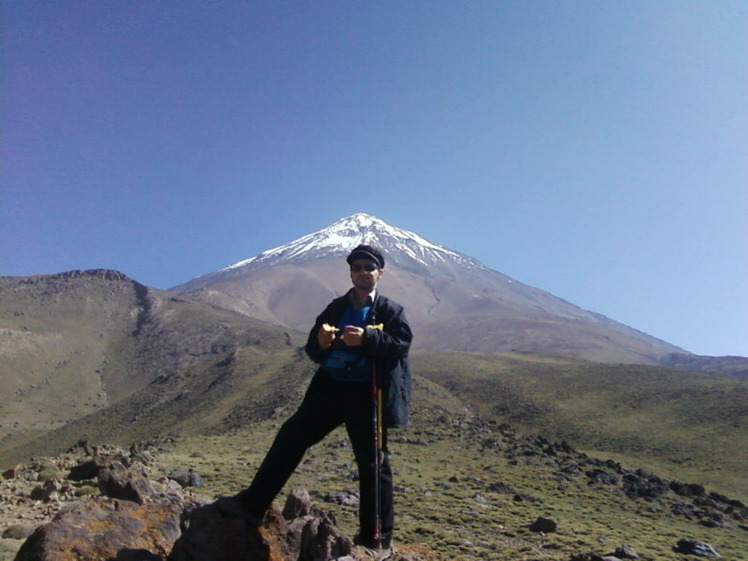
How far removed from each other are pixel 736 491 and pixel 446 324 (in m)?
129

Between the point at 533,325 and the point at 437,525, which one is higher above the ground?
the point at 533,325

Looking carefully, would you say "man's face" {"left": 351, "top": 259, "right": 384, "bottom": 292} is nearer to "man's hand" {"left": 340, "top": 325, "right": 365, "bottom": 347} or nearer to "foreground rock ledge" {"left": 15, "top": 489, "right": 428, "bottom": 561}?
"man's hand" {"left": 340, "top": 325, "right": 365, "bottom": 347}

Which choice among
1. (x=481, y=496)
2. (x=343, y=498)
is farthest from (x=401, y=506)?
(x=481, y=496)

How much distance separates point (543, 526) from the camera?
38.7ft

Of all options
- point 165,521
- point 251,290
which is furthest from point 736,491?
point 251,290

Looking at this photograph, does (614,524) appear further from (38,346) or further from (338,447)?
(38,346)

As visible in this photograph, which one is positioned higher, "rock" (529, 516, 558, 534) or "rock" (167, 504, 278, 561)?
"rock" (167, 504, 278, 561)

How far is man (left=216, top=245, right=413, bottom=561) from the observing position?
3844 mm

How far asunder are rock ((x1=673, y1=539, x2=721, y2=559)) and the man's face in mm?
12548

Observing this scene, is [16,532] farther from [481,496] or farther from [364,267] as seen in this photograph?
[481,496]

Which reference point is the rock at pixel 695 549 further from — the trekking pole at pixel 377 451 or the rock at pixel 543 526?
the trekking pole at pixel 377 451

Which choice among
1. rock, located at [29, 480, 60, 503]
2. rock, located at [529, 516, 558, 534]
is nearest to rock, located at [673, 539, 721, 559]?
rock, located at [529, 516, 558, 534]

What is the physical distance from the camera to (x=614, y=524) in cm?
1479

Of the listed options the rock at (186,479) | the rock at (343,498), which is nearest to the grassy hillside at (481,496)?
the rock at (343,498)
